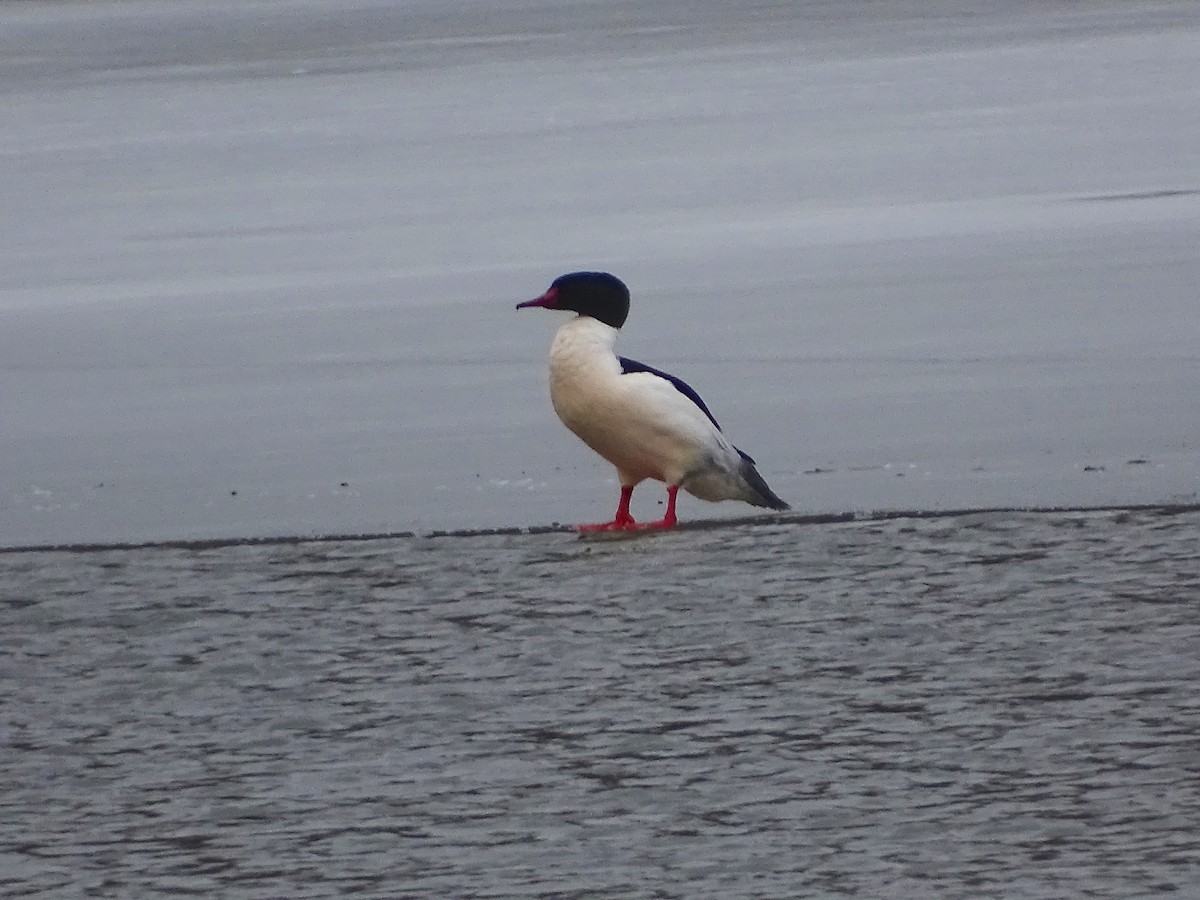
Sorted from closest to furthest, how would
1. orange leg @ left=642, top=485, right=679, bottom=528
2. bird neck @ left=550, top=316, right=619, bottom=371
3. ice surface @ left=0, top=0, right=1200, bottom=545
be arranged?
orange leg @ left=642, top=485, right=679, bottom=528 < bird neck @ left=550, top=316, right=619, bottom=371 < ice surface @ left=0, top=0, right=1200, bottom=545

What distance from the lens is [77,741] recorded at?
546 cm

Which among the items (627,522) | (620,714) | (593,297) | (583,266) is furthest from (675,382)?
(583,266)

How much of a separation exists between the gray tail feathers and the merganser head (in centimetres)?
61

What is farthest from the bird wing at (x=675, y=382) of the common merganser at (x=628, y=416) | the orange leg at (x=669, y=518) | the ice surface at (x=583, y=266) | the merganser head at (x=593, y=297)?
the ice surface at (x=583, y=266)

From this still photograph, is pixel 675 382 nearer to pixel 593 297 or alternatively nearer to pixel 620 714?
pixel 593 297

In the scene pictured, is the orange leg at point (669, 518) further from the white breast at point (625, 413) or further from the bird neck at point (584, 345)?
the bird neck at point (584, 345)

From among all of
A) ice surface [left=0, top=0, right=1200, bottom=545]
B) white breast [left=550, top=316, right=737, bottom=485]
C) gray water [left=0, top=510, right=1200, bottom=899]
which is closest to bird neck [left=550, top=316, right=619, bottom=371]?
white breast [left=550, top=316, right=737, bottom=485]

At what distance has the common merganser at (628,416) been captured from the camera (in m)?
7.46

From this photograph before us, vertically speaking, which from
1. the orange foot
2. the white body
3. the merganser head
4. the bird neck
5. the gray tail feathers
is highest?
the merganser head

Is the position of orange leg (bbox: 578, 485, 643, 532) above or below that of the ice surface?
below

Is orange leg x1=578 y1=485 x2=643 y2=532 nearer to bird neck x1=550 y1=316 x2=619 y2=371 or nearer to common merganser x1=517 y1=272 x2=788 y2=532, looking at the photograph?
common merganser x1=517 y1=272 x2=788 y2=532

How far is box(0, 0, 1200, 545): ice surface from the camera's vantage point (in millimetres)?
8344

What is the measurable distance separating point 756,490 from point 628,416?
42 cm

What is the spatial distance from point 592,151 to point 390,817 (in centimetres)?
1495
